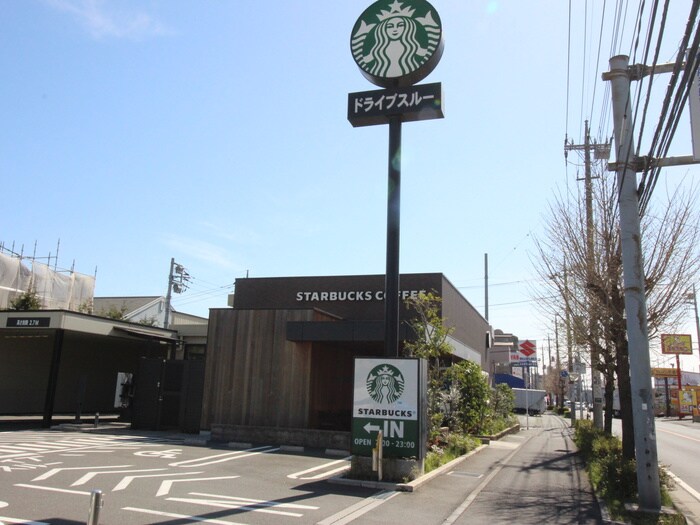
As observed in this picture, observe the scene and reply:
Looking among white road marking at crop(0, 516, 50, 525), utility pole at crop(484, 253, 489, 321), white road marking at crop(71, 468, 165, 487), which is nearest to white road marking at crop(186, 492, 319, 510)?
white road marking at crop(71, 468, 165, 487)

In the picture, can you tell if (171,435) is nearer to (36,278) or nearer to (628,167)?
(628,167)

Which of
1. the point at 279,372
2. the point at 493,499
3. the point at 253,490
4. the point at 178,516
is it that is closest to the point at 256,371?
the point at 279,372

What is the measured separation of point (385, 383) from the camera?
1126 cm

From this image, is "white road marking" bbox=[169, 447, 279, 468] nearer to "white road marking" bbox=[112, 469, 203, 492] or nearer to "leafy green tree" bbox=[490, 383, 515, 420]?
"white road marking" bbox=[112, 469, 203, 492]

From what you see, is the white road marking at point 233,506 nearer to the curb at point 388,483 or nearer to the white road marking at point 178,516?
the white road marking at point 178,516

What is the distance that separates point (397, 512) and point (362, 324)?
919 centimetres

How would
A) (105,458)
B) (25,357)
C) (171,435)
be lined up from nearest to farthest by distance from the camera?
(105,458) → (171,435) → (25,357)

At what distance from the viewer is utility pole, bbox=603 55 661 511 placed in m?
8.48

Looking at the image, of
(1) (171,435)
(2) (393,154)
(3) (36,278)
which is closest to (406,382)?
(2) (393,154)

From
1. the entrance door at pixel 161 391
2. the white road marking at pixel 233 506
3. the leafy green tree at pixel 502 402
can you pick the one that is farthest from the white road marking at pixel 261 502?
the leafy green tree at pixel 502 402

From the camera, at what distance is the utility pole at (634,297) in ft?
27.8

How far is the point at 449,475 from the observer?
12047 millimetres

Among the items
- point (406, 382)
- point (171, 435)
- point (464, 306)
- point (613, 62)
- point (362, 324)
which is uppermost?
point (613, 62)

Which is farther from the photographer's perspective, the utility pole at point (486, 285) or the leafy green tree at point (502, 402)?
the utility pole at point (486, 285)
